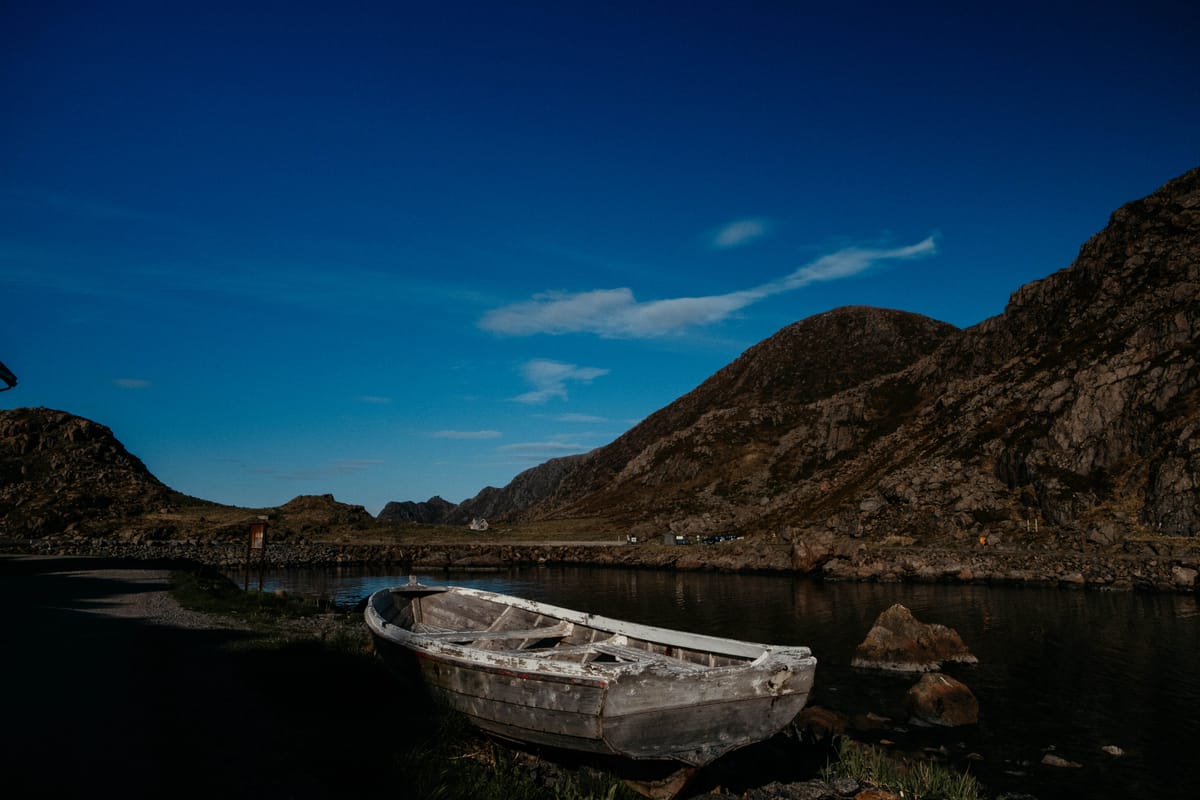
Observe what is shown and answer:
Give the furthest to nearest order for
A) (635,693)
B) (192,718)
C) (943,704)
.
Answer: (943,704)
(192,718)
(635,693)

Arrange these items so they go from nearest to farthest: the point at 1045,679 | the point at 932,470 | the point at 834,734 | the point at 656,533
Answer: the point at 834,734 < the point at 1045,679 < the point at 932,470 < the point at 656,533

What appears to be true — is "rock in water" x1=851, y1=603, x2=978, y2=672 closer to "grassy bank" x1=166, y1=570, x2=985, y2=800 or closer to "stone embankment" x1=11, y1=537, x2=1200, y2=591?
"grassy bank" x1=166, y1=570, x2=985, y2=800

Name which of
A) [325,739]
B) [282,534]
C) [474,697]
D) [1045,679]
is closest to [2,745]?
[325,739]

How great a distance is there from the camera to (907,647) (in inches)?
1011

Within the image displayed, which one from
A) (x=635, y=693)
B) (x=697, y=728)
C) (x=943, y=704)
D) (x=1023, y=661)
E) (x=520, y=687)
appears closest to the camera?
(x=635, y=693)

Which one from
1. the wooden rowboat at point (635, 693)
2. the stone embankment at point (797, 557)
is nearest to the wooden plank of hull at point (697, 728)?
the wooden rowboat at point (635, 693)

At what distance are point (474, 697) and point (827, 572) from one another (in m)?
58.8

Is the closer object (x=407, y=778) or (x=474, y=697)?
(x=407, y=778)

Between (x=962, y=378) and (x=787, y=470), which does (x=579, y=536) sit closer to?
(x=787, y=470)

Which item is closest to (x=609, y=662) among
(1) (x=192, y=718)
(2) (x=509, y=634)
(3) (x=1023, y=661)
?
(2) (x=509, y=634)

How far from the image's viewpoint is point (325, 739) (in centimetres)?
1162

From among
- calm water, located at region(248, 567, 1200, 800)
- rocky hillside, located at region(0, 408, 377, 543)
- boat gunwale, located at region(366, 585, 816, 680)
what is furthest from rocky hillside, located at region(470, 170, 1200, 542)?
boat gunwale, located at region(366, 585, 816, 680)

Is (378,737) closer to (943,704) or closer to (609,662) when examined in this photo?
(609,662)

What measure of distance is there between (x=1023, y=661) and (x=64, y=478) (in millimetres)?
129446
